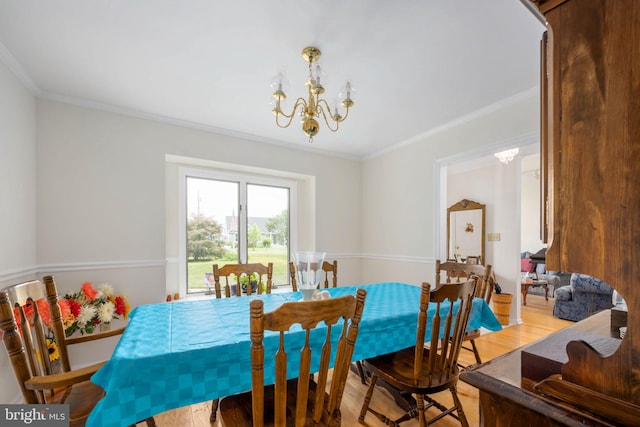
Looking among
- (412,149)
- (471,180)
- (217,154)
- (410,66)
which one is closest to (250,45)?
(410,66)

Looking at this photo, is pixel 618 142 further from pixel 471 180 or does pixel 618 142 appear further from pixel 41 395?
pixel 471 180

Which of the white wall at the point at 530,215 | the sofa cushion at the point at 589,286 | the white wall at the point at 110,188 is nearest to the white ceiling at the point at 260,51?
the white wall at the point at 110,188

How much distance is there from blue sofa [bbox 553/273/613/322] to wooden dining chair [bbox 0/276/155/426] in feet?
15.0

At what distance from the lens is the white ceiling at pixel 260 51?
1503mm

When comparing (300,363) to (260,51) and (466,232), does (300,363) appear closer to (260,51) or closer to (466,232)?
(260,51)

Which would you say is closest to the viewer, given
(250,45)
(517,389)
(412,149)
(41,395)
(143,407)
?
(517,389)

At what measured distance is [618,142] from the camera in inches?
21.5

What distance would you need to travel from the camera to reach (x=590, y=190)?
0.58 metres

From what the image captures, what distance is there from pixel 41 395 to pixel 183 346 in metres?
0.57

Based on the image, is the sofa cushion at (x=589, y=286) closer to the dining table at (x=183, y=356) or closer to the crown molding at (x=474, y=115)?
the crown molding at (x=474, y=115)

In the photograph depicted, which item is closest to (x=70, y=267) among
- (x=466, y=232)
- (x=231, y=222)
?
(x=231, y=222)

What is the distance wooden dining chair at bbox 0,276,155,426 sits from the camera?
41.2 inches

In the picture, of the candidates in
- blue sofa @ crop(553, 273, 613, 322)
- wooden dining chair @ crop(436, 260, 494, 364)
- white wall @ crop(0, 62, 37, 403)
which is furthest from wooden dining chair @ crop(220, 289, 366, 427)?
blue sofa @ crop(553, 273, 613, 322)

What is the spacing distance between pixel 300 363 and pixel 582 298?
439cm
